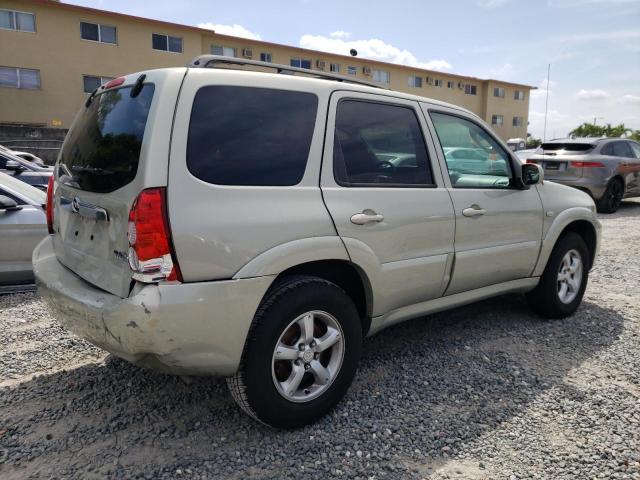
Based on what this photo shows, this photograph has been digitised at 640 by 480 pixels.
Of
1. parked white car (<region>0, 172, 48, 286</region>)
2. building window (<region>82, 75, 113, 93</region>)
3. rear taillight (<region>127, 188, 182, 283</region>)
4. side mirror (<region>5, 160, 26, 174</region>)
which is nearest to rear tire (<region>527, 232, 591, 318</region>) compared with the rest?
rear taillight (<region>127, 188, 182, 283</region>)

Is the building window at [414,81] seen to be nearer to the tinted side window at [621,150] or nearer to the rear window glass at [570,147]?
the tinted side window at [621,150]

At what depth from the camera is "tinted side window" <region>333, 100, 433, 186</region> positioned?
9.49ft

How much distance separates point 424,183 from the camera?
10.8 ft

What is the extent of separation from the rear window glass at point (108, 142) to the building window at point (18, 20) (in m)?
24.7

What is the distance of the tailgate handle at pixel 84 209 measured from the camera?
8.04 ft

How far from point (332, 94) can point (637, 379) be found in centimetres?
279

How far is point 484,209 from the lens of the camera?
11.8 feet

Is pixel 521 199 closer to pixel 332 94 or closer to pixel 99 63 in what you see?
pixel 332 94

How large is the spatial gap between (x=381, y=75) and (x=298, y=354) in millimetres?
35045

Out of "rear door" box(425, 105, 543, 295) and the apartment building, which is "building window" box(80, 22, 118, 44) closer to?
the apartment building

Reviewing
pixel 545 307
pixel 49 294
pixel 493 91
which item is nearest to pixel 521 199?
pixel 545 307

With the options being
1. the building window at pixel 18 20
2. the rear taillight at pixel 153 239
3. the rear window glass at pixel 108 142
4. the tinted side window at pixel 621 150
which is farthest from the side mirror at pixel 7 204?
the building window at pixel 18 20

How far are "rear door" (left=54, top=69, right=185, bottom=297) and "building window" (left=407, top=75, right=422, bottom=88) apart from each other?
36.6 meters

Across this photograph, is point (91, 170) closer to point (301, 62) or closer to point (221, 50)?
point (221, 50)
